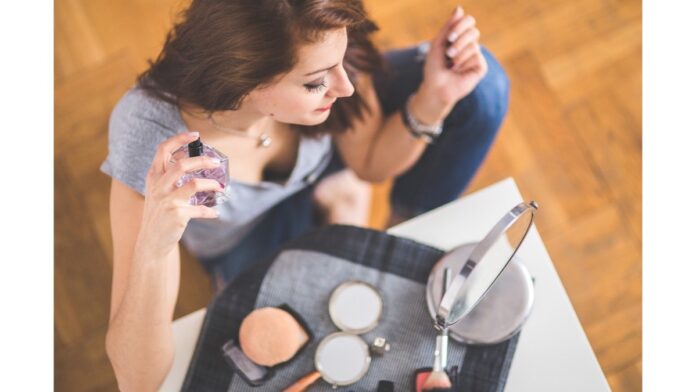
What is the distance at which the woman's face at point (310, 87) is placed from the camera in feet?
2.33

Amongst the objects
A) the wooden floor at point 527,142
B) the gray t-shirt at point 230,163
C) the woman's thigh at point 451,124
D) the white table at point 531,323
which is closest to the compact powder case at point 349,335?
the white table at point 531,323

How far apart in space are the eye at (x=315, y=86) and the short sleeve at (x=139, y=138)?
193 millimetres

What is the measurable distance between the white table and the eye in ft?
0.75

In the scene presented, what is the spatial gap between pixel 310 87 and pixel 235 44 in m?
0.10

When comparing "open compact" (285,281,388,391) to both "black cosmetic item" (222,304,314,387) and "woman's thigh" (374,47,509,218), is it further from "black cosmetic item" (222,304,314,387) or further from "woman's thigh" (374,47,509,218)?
"woman's thigh" (374,47,509,218)

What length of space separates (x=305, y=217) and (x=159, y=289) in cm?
42

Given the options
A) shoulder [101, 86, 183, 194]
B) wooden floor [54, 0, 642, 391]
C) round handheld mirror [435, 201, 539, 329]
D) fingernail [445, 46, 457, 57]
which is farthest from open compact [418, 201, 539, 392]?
wooden floor [54, 0, 642, 391]

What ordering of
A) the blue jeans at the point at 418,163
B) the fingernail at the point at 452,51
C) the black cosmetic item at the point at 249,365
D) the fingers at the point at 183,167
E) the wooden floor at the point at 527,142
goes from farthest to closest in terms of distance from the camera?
the wooden floor at the point at 527,142, the blue jeans at the point at 418,163, the fingernail at the point at 452,51, the black cosmetic item at the point at 249,365, the fingers at the point at 183,167

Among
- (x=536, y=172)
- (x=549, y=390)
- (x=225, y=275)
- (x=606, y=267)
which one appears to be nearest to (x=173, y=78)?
(x=225, y=275)

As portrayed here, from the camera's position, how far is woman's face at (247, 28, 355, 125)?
71 centimetres

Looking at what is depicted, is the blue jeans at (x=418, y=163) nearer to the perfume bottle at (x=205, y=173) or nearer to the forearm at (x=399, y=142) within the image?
the forearm at (x=399, y=142)

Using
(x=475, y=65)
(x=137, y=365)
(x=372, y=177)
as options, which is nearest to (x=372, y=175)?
(x=372, y=177)

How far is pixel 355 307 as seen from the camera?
82cm

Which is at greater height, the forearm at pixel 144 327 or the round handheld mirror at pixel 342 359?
the forearm at pixel 144 327
